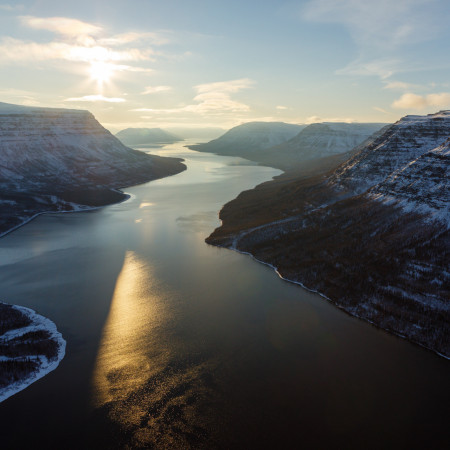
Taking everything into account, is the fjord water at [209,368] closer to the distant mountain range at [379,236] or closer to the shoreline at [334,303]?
the shoreline at [334,303]

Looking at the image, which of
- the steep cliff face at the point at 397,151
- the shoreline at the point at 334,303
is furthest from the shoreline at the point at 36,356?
the steep cliff face at the point at 397,151

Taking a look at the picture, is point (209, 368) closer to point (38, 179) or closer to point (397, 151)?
point (397, 151)

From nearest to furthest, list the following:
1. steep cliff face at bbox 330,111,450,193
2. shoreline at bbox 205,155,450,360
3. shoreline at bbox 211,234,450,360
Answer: shoreline at bbox 211,234,450,360
shoreline at bbox 205,155,450,360
steep cliff face at bbox 330,111,450,193

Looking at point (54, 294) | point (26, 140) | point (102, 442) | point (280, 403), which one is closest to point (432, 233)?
point (280, 403)

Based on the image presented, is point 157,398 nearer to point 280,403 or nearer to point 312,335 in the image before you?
point 280,403

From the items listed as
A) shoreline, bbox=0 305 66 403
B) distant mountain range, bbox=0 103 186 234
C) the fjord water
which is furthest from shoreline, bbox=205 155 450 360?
distant mountain range, bbox=0 103 186 234

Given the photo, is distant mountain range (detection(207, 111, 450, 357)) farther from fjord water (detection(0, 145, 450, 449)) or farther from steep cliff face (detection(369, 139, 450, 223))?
fjord water (detection(0, 145, 450, 449))
